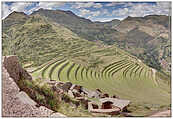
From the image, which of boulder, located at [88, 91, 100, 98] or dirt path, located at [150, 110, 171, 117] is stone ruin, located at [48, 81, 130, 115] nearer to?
boulder, located at [88, 91, 100, 98]

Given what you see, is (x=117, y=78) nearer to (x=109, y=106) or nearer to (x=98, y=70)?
(x=98, y=70)

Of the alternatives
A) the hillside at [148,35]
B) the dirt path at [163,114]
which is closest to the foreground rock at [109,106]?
the dirt path at [163,114]

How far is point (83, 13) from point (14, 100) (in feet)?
8.07

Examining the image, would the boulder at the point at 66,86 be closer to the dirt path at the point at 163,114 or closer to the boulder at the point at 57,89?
the boulder at the point at 57,89

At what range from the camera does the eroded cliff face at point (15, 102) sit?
3.03m

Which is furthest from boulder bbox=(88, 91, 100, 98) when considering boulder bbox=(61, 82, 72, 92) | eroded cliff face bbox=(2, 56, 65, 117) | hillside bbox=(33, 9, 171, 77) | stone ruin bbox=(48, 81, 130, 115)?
hillside bbox=(33, 9, 171, 77)

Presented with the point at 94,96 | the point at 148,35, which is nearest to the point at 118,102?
the point at 94,96

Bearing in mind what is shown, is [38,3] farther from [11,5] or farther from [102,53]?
[102,53]

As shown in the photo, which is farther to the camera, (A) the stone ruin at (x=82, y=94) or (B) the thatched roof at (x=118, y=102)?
(B) the thatched roof at (x=118, y=102)

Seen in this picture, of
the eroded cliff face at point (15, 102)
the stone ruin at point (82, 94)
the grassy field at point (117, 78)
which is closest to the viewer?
the eroded cliff face at point (15, 102)

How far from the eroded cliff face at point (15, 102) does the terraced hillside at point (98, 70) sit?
72cm

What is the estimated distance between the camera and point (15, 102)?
3.05 m

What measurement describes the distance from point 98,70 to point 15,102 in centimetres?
198

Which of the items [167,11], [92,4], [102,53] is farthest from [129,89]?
[92,4]
